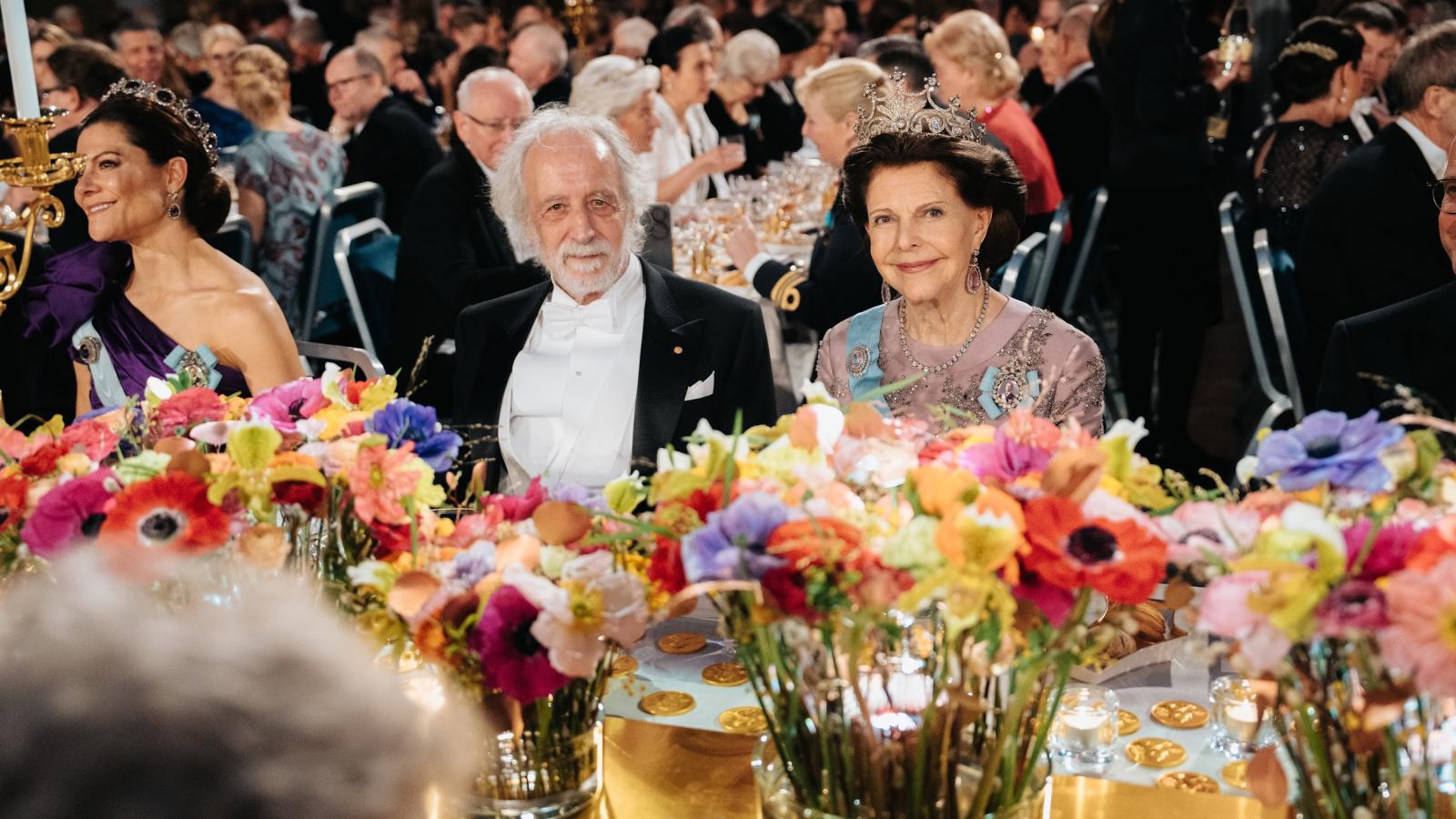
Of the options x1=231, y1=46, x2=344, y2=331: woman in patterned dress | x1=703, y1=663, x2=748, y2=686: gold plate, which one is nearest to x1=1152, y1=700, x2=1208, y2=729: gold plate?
x1=703, y1=663, x2=748, y2=686: gold plate

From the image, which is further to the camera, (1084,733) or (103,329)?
(103,329)

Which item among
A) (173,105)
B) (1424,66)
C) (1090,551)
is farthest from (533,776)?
(1424,66)

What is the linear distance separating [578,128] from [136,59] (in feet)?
17.2

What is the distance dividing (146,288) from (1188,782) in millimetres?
2105

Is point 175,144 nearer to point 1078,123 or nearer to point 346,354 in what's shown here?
point 346,354

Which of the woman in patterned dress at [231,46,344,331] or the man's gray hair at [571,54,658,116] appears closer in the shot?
the man's gray hair at [571,54,658,116]

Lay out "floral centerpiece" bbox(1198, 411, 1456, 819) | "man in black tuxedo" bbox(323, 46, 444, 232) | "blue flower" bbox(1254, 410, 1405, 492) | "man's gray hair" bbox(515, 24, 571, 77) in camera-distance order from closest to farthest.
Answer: "floral centerpiece" bbox(1198, 411, 1456, 819) → "blue flower" bbox(1254, 410, 1405, 492) → "man in black tuxedo" bbox(323, 46, 444, 232) → "man's gray hair" bbox(515, 24, 571, 77)

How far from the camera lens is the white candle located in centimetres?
187

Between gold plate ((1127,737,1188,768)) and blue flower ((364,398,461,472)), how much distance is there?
79cm

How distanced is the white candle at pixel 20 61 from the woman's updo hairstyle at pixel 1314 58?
148 inches

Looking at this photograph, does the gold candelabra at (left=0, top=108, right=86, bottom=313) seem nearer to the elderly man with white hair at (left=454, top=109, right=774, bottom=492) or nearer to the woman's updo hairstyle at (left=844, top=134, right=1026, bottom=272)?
the elderly man with white hair at (left=454, top=109, right=774, bottom=492)

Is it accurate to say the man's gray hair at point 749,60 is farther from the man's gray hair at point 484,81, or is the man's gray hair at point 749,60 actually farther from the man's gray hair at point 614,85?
A: the man's gray hair at point 484,81

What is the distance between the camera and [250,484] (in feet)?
4.69

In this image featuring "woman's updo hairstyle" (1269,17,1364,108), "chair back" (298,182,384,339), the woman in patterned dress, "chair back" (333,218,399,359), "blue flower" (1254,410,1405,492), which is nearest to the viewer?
"blue flower" (1254,410,1405,492)
